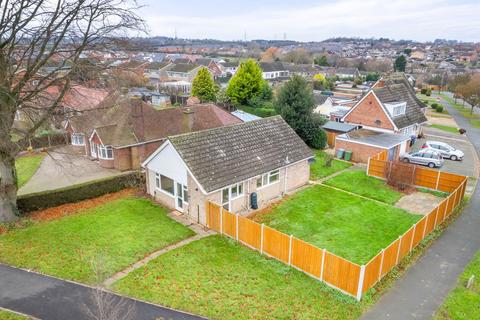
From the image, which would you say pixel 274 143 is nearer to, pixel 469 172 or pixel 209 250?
pixel 209 250

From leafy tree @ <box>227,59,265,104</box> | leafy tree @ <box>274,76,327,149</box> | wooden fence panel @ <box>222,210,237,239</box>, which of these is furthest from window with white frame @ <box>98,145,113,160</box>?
leafy tree @ <box>227,59,265,104</box>

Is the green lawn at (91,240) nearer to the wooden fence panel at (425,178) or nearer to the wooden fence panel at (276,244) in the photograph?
the wooden fence panel at (276,244)

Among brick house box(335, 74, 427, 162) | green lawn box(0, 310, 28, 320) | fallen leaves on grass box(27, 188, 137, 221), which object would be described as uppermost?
brick house box(335, 74, 427, 162)

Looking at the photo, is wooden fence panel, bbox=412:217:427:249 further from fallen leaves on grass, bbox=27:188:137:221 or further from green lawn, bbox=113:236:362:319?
fallen leaves on grass, bbox=27:188:137:221

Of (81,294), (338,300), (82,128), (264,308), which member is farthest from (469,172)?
(82,128)

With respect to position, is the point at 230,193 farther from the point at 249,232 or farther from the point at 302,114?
the point at 302,114

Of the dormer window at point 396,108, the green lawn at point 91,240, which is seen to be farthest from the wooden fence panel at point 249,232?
the dormer window at point 396,108

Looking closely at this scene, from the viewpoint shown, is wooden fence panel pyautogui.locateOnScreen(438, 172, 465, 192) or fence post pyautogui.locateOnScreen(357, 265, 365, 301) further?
wooden fence panel pyautogui.locateOnScreen(438, 172, 465, 192)
